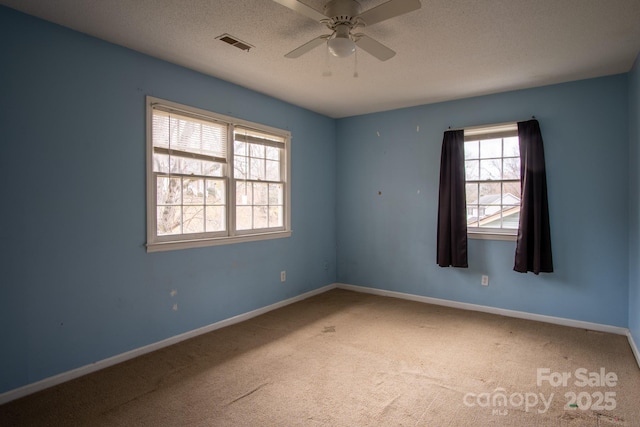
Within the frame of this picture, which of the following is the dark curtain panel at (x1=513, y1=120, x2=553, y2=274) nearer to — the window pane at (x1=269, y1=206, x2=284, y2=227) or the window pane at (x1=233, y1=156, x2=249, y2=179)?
the window pane at (x1=269, y1=206, x2=284, y2=227)

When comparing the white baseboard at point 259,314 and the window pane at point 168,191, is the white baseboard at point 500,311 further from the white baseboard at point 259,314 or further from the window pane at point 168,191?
the window pane at point 168,191

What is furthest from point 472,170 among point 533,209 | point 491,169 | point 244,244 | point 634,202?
point 244,244

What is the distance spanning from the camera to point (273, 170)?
4484mm

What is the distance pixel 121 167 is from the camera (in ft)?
9.64

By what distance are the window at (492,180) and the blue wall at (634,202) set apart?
0.99 m

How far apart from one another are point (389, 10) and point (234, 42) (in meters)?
1.34

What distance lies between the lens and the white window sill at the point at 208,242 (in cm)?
317

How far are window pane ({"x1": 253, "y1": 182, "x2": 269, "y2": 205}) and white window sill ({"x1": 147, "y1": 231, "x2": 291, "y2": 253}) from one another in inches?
15.6

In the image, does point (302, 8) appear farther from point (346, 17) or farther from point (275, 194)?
point (275, 194)

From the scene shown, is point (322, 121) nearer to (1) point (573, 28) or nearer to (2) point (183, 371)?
(1) point (573, 28)

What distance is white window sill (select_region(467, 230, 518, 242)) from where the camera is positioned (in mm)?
4067

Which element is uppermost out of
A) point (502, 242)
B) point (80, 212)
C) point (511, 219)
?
point (80, 212)

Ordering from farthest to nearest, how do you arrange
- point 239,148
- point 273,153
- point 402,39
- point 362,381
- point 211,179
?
point 273,153
point 239,148
point 211,179
point 402,39
point 362,381

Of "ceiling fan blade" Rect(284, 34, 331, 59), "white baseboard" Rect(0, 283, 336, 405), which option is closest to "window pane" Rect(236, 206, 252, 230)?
"white baseboard" Rect(0, 283, 336, 405)
